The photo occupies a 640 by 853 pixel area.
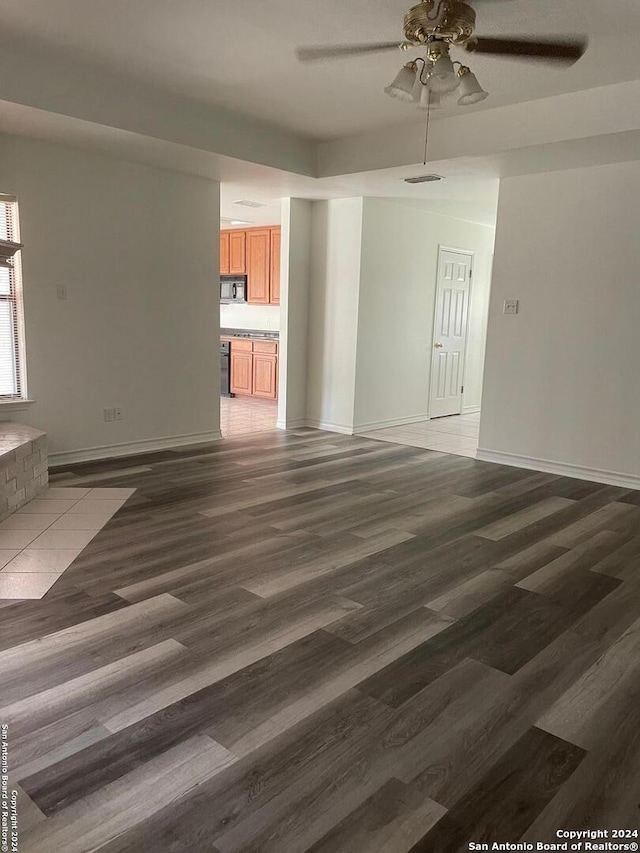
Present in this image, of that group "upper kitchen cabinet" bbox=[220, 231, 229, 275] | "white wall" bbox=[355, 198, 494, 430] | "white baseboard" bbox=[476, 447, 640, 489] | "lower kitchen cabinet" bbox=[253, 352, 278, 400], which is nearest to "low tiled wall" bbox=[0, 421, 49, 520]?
"white wall" bbox=[355, 198, 494, 430]

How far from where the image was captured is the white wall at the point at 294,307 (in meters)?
6.41

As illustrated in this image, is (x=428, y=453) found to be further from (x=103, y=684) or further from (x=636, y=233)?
(x=103, y=684)

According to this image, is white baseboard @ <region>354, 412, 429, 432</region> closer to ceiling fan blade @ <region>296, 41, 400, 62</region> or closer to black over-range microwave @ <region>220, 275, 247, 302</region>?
black over-range microwave @ <region>220, 275, 247, 302</region>

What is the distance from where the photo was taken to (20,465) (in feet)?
12.4

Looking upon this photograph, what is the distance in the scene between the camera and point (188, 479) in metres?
4.57

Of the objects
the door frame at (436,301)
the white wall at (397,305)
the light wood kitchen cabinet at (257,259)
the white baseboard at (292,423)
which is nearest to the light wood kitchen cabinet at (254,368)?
the light wood kitchen cabinet at (257,259)

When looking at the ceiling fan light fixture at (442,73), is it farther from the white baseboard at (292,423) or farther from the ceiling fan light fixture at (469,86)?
the white baseboard at (292,423)

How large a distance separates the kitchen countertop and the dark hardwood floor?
4678mm

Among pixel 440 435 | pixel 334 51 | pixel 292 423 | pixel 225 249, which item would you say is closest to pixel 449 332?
pixel 440 435

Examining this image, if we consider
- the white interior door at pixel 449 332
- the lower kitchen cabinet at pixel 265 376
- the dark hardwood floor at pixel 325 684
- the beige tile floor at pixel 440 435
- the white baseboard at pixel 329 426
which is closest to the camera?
the dark hardwood floor at pixel 325 684

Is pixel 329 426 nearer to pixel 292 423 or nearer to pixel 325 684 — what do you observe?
pixel 292 423

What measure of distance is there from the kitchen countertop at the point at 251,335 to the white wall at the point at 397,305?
5.93 feet

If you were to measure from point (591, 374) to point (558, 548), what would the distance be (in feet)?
6.55

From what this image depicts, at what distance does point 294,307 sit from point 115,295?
2092mm
